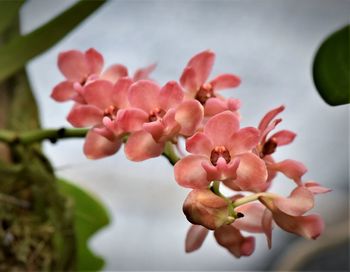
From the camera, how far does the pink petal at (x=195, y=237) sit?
379 mm

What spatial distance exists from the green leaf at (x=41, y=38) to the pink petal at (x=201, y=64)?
20 cm

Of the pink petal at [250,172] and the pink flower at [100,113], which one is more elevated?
the pink petal at [250,172]

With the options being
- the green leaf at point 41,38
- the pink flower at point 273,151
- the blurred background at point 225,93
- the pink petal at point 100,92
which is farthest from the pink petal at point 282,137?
the blurred background at point 225,93

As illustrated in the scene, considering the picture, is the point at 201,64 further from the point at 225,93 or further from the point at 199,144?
the point at 225,93

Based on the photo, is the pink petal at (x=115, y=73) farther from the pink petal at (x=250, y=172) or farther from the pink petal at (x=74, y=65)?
the pink petal at (x=250, y=172)

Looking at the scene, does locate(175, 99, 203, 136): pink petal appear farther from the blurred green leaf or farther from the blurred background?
the blurred background

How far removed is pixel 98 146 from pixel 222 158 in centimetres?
11

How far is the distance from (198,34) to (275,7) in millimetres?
237

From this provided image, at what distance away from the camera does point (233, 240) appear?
369 millimetres

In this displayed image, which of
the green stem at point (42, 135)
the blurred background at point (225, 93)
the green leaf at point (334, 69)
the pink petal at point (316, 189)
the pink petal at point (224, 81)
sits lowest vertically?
the blurred background at point (225, 93)

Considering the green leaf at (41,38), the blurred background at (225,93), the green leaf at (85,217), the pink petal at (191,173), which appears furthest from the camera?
the blurred background at (225,93)

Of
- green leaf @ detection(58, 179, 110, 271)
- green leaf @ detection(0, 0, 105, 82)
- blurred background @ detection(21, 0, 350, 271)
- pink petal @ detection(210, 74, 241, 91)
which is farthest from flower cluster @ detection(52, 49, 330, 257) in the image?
blurred background @ detection(21, 0, 350, 271)

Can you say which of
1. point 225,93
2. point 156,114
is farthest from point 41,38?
point 225,93

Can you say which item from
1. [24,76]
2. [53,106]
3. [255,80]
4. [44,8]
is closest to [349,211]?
[255,80]
